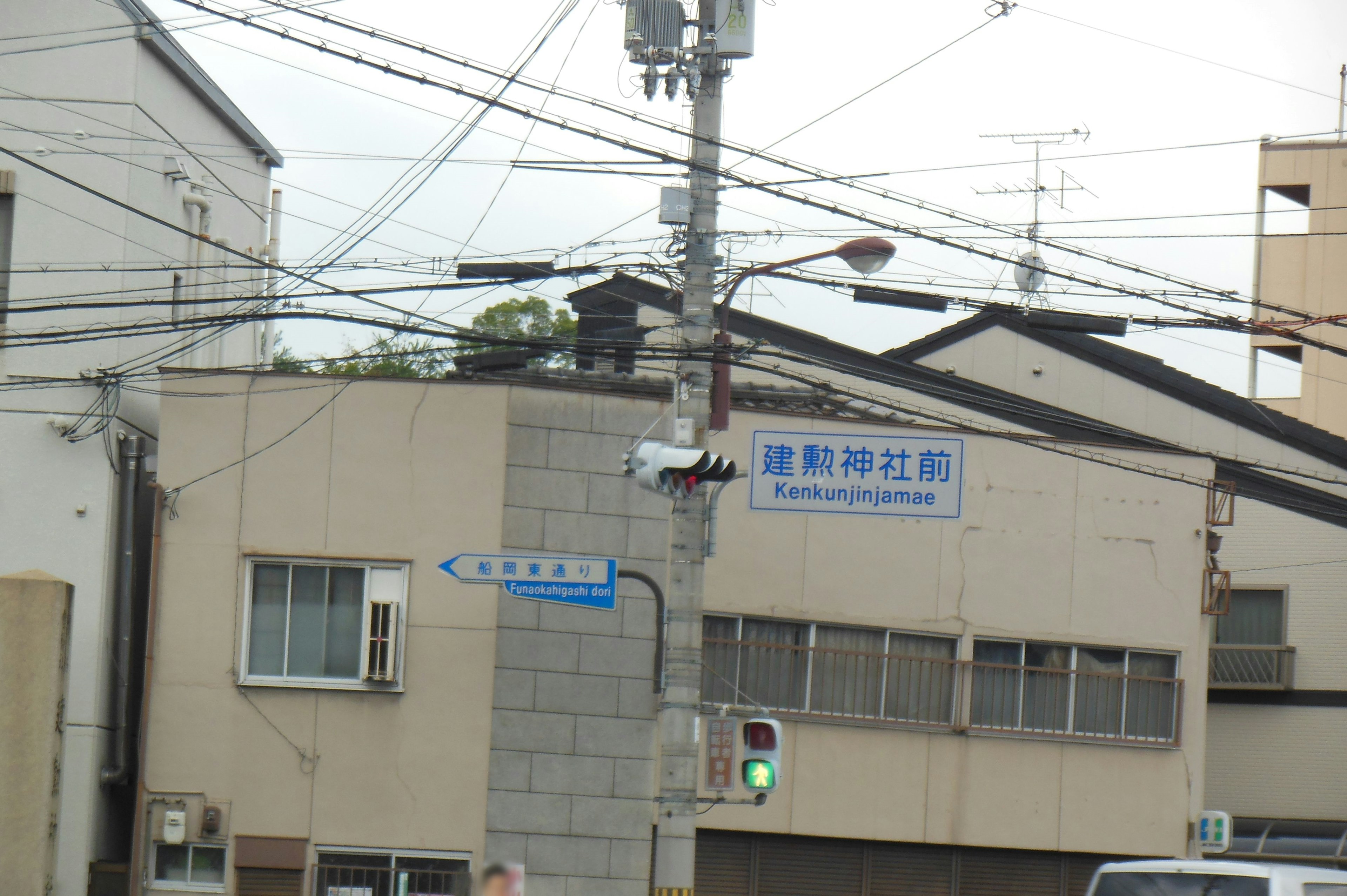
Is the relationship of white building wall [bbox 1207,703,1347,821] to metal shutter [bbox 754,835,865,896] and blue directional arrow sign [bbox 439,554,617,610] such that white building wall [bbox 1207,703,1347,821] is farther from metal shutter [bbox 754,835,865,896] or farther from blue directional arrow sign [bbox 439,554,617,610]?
blue directional arrow sign [bbox 439,554,617,610]

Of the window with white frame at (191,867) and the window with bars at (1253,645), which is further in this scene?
the window with bars at (1253,645)

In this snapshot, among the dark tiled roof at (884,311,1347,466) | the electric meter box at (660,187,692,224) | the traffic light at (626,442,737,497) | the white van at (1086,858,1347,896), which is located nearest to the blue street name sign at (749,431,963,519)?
the traffic light at (626,442,737,497)

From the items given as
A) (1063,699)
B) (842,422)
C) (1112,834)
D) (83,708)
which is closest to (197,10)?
(83,708)

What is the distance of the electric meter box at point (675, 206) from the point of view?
11.8m

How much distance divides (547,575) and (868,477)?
288 centimetres

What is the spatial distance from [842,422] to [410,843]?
23.8 feet

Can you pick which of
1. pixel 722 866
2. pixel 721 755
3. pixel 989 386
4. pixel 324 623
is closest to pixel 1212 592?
pixel 722 866

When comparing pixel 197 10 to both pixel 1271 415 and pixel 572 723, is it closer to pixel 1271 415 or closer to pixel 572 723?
pixel 572 723

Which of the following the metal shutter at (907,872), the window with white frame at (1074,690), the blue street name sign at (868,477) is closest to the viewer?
the blue street name sign at (868,477)

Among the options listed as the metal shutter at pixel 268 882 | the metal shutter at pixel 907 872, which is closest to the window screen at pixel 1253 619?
the metal shutter at pixel 907 872

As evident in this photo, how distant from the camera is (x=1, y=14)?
52.3 feet

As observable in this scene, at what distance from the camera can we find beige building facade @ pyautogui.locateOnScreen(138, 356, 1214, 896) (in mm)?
14250

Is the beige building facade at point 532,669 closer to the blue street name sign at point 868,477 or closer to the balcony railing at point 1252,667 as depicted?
the blue street name sign at point 868,477

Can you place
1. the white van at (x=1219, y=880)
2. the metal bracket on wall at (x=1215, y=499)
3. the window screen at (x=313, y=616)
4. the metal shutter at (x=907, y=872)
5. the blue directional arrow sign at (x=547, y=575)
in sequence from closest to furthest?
the white van at (x=1219, y=880) < the blue directional arrow sign at (x=547, y=575) < the window screen at (x=313, y=616) < the metal shutter at (x=907, y=872) < the metal bracket on wall at (x=1215, y=499)
